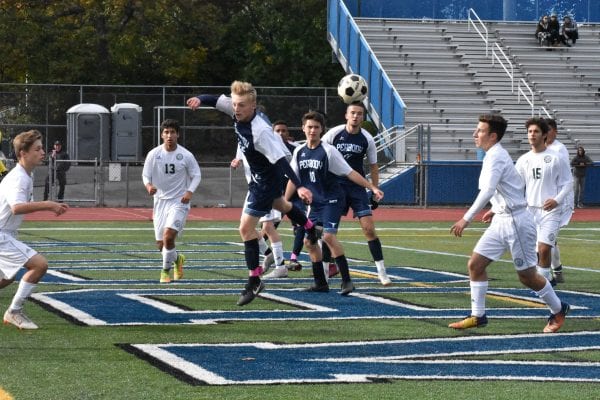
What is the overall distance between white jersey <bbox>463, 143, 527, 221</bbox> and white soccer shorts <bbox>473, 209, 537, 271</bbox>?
0.10 metres

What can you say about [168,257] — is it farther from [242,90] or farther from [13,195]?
[13,195]

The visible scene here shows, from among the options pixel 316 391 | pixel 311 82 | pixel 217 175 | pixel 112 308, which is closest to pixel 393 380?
pixel 316 391

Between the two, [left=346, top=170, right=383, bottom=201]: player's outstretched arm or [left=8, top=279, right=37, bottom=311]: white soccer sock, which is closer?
[left=8, top=279, right=37, bottom=311]: white soccer sock

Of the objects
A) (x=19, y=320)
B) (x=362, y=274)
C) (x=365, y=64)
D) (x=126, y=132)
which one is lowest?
(x=362, y=274)

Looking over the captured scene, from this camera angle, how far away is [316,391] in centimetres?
773

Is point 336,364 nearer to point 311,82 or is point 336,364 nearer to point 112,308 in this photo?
point 112,308

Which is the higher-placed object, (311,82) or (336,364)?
(311,82)

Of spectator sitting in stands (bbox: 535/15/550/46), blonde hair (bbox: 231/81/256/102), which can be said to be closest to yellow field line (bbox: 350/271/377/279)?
blonde hair (bbox: 231/81/256/102)

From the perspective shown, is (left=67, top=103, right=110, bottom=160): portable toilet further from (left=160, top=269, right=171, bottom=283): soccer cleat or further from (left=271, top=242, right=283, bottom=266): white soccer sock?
(left=160, top=269, right=171, bottom=283): soccer cleat

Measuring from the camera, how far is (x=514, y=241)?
10539 millimetres

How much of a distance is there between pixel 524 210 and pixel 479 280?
71 cm

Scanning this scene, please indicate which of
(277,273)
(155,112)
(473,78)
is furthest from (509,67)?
(277,273)

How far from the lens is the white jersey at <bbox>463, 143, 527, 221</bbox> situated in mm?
10469

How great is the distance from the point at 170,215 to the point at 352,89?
3218mm
